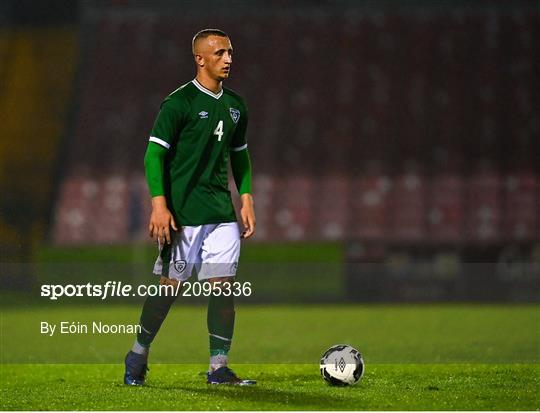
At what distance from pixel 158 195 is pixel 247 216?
636mm

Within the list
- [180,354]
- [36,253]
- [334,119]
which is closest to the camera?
[180,354]

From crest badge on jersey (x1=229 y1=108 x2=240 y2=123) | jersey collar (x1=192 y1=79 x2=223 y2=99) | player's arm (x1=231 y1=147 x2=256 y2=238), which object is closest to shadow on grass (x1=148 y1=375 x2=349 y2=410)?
player's arm (x1=231 y1=147 x2=256 y2=238)

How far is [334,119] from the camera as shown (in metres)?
24.3

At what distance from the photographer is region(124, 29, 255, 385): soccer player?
6.17 m

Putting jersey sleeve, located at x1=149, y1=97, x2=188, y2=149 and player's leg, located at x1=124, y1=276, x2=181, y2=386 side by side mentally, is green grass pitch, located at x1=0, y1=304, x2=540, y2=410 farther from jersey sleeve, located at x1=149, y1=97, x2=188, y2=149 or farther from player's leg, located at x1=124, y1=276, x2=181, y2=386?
jersey sleeve, located at x1=149, y1=97, x2=188, y2=149

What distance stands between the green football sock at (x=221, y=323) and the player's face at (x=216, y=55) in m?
1.31

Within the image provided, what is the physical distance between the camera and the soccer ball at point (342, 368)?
21.1 feet

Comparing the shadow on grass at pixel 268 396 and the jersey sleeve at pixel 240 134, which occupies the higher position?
the jersey sleeve at pixel 240 134

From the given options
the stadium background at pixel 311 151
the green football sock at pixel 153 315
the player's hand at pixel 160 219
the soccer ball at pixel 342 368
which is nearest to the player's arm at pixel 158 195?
the player's hand at pixel 160 219

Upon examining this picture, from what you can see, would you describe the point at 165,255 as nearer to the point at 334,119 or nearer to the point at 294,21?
the point at 334,119

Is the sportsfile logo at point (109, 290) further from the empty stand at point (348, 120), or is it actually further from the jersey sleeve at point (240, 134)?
the jersey sleeve at point (240, 134)

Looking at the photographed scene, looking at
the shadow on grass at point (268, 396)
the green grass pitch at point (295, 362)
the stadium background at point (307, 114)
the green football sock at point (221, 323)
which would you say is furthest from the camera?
the stadium background at point (307, 114)

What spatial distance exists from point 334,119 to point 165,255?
18.4 m

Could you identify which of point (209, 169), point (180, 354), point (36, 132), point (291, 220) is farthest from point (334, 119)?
point (209, 169)
